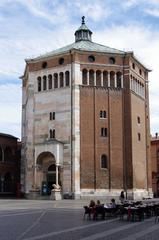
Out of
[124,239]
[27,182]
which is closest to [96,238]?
[124,239]

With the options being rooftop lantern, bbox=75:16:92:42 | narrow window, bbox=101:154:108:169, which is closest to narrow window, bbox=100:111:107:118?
narrow window, bbox=101:154:108:169

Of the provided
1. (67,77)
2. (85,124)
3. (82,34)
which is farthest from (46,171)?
(82,34)

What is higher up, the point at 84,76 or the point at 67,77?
the point at 84,76

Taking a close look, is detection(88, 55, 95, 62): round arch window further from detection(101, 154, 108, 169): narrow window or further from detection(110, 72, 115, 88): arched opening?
detection(101, 154, 108, 169): narrow window

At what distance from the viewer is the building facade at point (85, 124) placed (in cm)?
5116

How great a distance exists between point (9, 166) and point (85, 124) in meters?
17.5

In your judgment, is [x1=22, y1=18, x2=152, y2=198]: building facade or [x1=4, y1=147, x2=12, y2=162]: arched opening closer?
[x1=22, y1=18, x2=152, y2=198]: building facade

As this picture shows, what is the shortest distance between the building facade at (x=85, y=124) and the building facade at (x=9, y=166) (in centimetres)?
665

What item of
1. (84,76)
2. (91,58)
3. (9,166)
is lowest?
(9,166)

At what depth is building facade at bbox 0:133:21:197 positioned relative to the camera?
6231 centimetres

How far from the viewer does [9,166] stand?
63438 millimetres

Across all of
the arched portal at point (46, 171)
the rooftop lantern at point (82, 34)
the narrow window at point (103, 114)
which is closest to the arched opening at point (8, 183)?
the arched portal at point (46, 171)

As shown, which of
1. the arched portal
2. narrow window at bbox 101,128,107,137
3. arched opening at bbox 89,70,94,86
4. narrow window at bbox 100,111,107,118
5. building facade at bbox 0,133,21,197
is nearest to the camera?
narrow window at bbox 101,128,107,137

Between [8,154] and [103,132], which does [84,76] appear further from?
[8,154]
